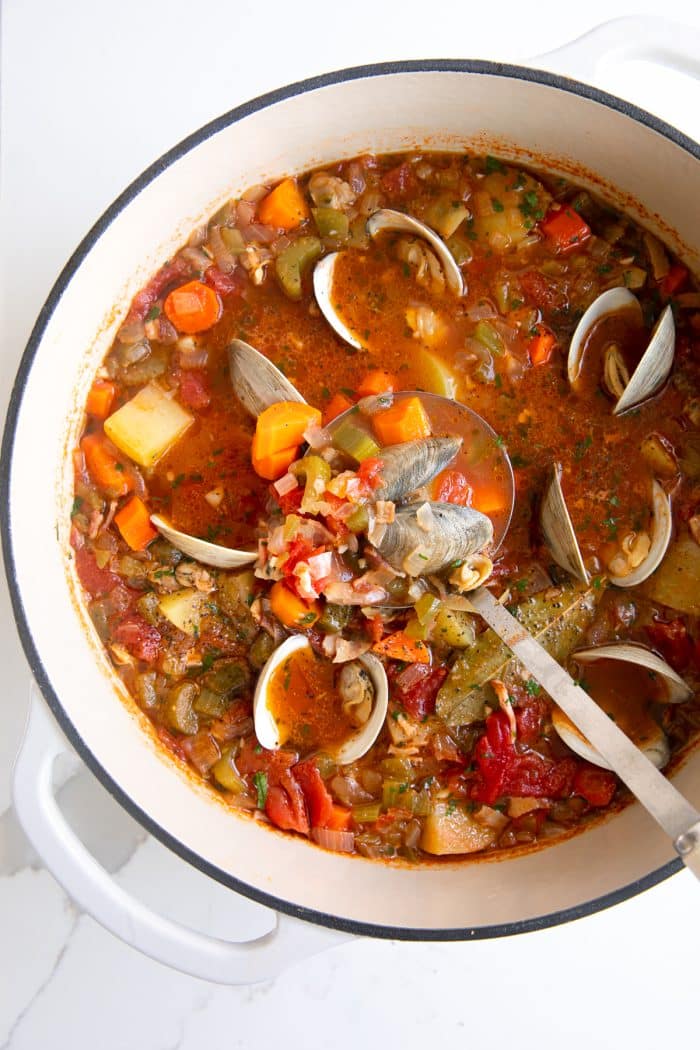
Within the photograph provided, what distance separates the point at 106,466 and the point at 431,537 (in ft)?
4.37

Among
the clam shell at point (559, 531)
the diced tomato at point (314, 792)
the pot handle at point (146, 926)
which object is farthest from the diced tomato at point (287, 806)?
the clam shell at point (559, 531)

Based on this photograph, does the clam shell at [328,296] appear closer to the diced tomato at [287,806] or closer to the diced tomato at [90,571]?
the diced tomato at [90,571]

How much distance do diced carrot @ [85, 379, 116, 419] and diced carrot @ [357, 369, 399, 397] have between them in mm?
975

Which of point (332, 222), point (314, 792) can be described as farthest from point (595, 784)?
point (332, 222)

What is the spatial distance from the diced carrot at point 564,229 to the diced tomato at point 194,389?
4.71 feet

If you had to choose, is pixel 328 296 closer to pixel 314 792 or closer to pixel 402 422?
pixel 402 422

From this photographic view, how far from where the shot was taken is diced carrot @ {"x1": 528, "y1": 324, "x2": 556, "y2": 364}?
3.39 m

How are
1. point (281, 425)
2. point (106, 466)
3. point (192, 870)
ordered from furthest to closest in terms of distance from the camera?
1. point (192, 870)
2. point (106, 466)
3. point (281, 425)

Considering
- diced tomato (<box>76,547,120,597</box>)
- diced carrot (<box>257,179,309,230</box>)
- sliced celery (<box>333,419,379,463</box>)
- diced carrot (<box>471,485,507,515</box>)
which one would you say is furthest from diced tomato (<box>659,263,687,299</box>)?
diced tomato (<box>76,547,120,597</box>)

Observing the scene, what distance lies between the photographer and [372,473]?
Result: 125 inches

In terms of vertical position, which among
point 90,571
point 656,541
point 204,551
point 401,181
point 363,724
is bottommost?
point 363,724

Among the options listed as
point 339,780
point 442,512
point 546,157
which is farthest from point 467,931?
point 546,157

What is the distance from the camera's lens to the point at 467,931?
294 centimetres

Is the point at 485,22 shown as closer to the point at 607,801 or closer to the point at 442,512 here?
the point at 442,512
